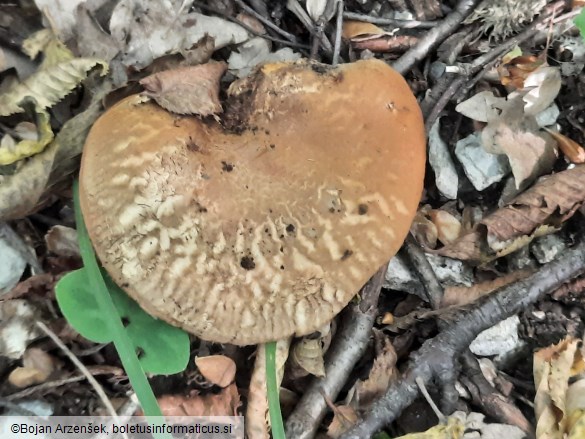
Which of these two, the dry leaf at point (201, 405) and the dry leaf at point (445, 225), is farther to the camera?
the dry leaf at point (445, 225)

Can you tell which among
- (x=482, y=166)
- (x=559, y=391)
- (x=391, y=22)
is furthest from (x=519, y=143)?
(x=559, y=391)

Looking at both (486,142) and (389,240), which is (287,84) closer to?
(389,240)

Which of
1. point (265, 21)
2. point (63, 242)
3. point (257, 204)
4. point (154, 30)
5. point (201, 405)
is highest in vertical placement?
point (154, 30)

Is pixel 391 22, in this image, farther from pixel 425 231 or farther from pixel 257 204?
pixel 257 204

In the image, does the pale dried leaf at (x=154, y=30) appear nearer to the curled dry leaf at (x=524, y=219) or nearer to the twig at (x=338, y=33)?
the twig at (x=338, y=33)

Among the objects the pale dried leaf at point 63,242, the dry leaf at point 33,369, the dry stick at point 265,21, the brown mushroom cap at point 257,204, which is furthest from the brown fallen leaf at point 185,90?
the dry leaf at point 33,369

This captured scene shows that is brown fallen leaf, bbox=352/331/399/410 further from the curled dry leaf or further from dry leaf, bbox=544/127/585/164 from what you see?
dry leaf, bbox=544/127/585/164
